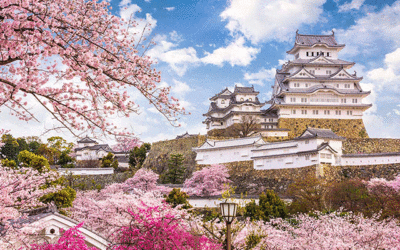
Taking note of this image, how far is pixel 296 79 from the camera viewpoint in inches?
1540

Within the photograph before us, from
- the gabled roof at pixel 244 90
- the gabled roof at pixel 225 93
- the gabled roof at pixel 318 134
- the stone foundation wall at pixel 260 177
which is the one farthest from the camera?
the gabled roof at pixel 225 93

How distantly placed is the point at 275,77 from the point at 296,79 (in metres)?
4.17

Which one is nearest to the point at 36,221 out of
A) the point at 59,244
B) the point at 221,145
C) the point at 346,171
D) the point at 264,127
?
the point at 59,244

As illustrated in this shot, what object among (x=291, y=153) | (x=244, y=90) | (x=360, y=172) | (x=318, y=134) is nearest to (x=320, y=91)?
(x=244, y=90)

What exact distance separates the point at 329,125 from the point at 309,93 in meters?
3.73

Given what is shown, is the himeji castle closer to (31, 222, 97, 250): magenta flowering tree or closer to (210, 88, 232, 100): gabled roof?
(210, 88, 232, 100): gabled roof

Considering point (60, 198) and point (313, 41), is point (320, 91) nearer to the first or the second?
point (313, 41)

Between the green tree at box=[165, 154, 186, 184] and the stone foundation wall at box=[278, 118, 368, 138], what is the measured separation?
35.4 ft

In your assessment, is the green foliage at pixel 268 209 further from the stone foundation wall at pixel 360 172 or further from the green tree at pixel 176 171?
the green tree at pixel 176 171

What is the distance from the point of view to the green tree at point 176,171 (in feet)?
115

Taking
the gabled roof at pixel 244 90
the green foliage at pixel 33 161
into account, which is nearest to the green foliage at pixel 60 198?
the green foliage at pixel 33 161

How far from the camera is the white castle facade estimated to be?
126 feet

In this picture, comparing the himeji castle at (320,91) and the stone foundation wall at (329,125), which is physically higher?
the himeji castle at (320,91)

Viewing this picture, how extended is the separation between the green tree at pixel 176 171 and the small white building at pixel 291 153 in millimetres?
1780
